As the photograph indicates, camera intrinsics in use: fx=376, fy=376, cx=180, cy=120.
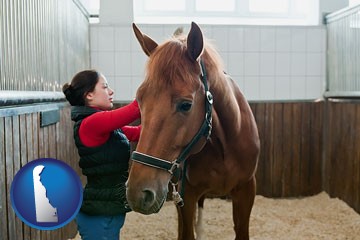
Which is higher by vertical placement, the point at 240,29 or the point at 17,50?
the point at 240,29

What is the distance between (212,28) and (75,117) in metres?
2.48

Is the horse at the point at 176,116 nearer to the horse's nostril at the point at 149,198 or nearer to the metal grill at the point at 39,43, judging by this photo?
the horse's nostril at the point at 149,198

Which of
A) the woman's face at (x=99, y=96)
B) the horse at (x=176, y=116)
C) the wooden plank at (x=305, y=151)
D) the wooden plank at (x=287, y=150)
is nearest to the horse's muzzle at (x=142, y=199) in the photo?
the horse at (x=176, y=116)

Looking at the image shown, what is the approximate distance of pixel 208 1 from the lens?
156 inches

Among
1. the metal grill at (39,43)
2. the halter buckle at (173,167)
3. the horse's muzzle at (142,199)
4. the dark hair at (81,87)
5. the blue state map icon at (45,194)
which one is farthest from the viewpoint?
the metal grill at (39,43)

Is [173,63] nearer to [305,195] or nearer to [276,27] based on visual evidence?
[276,27]

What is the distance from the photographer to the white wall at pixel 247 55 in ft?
11.9

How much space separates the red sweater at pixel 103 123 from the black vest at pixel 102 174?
1.1 inches

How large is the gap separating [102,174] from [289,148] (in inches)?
106

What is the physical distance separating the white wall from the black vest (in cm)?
224

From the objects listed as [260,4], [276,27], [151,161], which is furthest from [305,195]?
[151,161]

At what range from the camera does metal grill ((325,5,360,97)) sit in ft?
10.6

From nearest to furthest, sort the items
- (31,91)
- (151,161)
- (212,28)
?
(151,161), (31,91), (212,28)

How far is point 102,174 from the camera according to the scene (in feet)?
4.83
